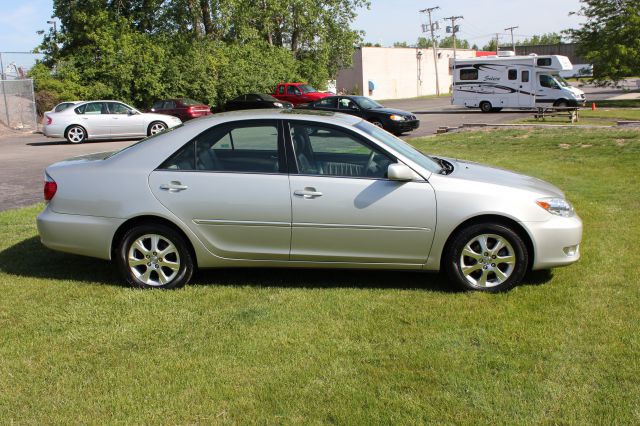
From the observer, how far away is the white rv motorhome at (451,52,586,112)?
104 feet

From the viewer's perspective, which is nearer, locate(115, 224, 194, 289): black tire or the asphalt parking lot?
locate(115, 224, 194, 289): black tire

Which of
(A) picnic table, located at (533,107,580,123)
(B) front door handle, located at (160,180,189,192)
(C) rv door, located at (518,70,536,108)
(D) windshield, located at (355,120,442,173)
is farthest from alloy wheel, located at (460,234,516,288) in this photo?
(C) rv door, located at (518,70,536,108)

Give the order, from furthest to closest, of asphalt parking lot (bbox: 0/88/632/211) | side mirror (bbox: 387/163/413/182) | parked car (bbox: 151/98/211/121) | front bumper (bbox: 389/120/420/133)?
parked car (bbox: 151/98/211/121) < front bumper (bbox: 389/120/420/133) < asphalt parking lot (bbox: 0/88/632/211) < side mirror (bbox: 387/163/413/182)

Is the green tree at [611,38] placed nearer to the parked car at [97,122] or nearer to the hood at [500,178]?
the parked car at [97,122]

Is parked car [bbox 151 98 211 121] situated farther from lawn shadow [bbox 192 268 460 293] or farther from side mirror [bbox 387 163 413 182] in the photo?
side mirror [bbox 387 163 413 182]

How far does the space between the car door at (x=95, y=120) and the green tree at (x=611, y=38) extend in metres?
26.9

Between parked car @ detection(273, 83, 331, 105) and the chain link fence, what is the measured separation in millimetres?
12683

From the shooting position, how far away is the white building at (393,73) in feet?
207

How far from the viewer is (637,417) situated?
336cm

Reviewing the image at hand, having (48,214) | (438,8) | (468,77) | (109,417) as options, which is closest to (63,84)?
(468,77)

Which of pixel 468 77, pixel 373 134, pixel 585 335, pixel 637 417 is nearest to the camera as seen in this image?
pixel 637 417

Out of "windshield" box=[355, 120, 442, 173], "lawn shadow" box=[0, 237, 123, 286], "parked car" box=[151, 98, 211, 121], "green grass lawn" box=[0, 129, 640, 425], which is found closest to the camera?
"green grass lawn" box=[0, 129, 640, 425]

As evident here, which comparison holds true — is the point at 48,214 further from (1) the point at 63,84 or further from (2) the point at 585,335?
(1) the point at 63,84

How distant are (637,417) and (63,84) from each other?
108 feet
